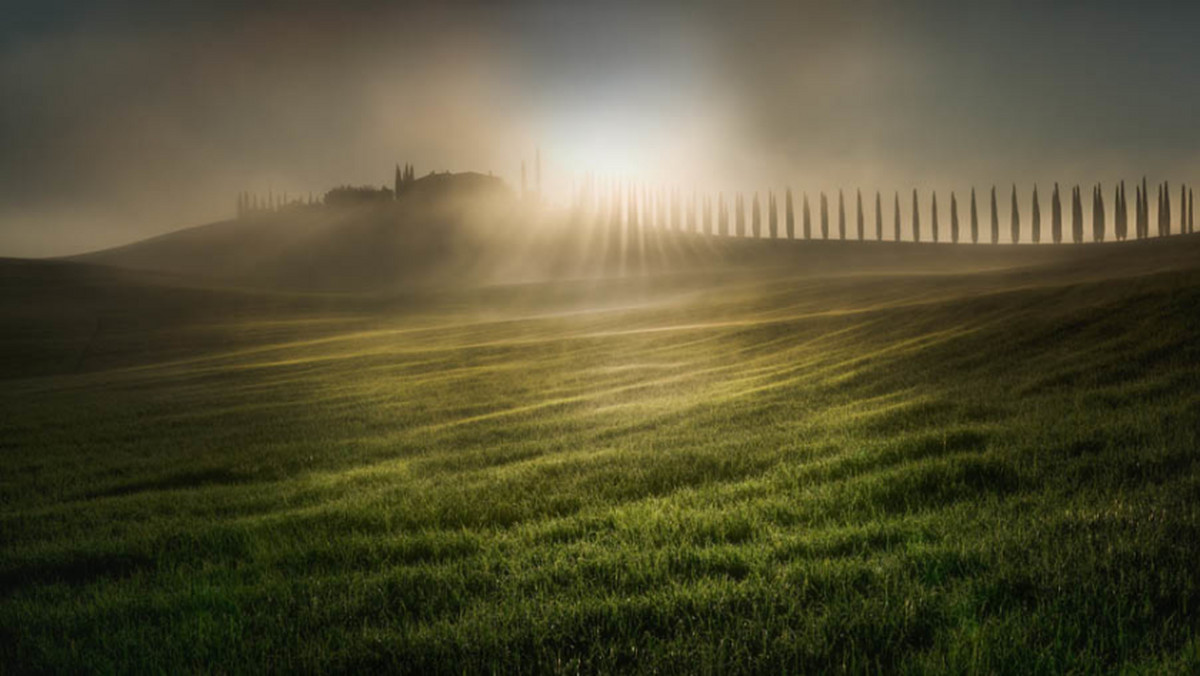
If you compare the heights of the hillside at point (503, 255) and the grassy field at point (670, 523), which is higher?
the hillside at point (503, 255)

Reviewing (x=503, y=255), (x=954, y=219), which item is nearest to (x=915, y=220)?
(x=954, y=219)

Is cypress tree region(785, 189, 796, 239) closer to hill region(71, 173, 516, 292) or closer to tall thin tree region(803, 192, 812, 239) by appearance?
tall thin tree region(803, 192, 812, 239)

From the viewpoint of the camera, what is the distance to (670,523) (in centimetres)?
610

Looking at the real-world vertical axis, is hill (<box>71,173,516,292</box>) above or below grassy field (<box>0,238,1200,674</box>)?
above

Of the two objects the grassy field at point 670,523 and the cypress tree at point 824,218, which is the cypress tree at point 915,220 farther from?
the grassy field at point 670,523

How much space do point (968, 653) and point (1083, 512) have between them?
2658 mm

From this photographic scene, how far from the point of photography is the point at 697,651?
12.4 feet

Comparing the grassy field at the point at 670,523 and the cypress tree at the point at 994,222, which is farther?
the cypress tree at the point at 994,222

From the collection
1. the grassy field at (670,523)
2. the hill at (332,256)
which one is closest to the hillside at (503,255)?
the hill at (332,256)

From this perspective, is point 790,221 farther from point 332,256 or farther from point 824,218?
point 332,256

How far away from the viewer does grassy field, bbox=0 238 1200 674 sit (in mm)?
3986

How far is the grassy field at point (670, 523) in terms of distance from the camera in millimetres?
3986

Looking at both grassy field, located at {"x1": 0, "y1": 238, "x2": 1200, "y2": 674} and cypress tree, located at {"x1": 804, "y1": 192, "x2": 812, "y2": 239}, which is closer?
grassy field, located at {"x1": 0, "y1": 238, "x2": 1200, "y2": 674}

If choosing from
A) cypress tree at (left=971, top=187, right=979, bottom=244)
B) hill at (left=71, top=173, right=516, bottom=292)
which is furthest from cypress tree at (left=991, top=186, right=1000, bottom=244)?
hill at (left=71, top=173, right=516, bottom=292)
